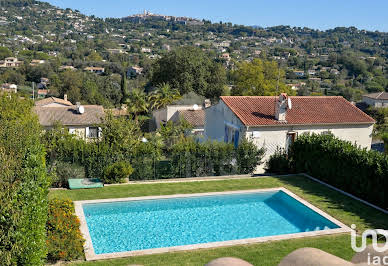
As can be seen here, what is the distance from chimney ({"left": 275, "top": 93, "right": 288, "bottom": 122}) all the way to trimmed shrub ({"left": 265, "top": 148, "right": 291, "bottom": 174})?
2259 millimetres

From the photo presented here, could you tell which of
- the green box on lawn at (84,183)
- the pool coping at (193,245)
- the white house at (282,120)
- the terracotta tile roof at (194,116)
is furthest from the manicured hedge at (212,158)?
the terracotta tile roof at (194,116)

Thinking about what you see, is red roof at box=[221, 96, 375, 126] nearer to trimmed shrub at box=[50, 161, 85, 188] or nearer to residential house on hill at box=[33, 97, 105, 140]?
trimmed shrub at box=[50, 161, 85, 188]

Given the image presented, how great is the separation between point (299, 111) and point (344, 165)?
761cm

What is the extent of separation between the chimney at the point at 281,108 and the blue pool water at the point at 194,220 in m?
6.44

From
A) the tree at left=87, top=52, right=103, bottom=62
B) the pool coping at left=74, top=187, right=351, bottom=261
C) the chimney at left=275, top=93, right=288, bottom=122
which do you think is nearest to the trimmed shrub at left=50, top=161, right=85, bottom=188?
the pool coping at left=74, top=187, right=351, bottom=261

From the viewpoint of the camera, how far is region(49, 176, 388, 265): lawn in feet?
37.4

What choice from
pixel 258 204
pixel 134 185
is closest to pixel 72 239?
pixel 134 185

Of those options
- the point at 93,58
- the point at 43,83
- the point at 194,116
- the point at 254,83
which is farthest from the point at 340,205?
the point at 93,58

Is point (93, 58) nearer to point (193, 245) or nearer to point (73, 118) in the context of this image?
point (73, 118)

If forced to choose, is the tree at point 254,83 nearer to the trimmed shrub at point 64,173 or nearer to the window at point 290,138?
the window at point 290,138

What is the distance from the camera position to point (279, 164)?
2202 cm

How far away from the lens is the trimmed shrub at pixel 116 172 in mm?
18953

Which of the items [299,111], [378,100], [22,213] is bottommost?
[22,213]

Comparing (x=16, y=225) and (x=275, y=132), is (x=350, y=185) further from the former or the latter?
(x=16, y=225)
